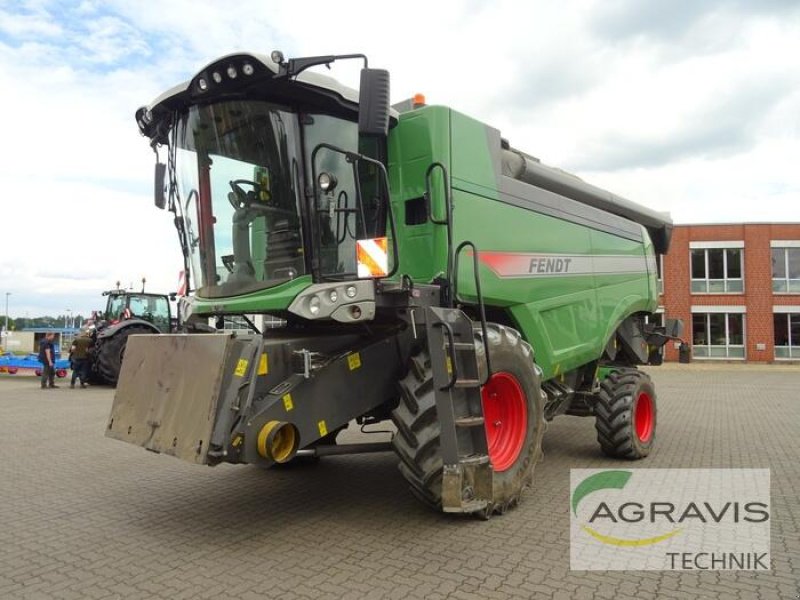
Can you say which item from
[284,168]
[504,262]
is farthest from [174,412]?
[504,262]

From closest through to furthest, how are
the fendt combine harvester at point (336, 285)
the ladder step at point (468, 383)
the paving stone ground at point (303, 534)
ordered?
the paving stone ground at point (303, 534) → the fendt combine harvester at point (336, 285) → the ladder step at point (468, 383)

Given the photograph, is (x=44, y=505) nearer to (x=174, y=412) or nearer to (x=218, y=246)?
(x=174, y=412)

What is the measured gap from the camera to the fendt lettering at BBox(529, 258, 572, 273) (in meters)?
6.04

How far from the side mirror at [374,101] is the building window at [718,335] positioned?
30.9 m

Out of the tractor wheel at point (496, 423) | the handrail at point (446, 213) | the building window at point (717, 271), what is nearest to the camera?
the tractor wheel at point (496, 423)

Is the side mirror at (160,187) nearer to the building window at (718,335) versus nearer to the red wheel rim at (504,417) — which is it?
the red wheel rim at (504,417)

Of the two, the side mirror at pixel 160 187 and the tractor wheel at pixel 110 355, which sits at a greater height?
the side mirror at pixel 160 187

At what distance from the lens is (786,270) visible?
3078 cm

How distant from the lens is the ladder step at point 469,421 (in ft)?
14.7

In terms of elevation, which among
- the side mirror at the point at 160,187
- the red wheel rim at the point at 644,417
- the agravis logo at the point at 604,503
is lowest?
the agravis logo at the point at 604,503

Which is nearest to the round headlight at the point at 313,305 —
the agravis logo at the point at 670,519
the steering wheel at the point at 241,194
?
the steering wheel at the point at 241,194

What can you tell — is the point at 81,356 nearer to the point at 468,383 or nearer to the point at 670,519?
the point at 468,383

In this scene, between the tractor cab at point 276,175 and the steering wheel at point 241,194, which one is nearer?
the tractor cab at point 276,175

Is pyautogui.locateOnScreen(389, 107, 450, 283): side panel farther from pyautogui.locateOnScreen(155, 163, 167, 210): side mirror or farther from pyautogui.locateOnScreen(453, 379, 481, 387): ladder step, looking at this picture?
pyautogui.locateOnScreen(155, 163, 167, 210): side mirror
